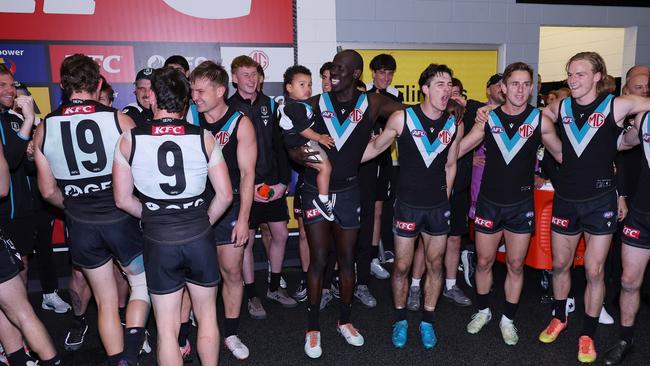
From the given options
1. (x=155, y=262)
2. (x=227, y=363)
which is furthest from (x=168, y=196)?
(x=227, y=363)

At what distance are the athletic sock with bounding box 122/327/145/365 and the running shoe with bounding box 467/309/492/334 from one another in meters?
2.21

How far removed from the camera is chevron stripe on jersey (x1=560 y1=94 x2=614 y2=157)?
2908 millimetres

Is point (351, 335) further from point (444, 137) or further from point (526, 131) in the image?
point (526, 131)

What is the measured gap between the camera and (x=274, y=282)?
13.3ft

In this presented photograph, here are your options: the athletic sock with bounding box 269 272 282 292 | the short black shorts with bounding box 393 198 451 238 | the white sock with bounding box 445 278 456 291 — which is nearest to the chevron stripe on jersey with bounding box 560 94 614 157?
the short black shorts with bounding box 393 198 451 238

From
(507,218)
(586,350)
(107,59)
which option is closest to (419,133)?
(507,218)

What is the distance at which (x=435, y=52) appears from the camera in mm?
5598

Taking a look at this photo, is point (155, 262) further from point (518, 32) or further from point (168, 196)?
point (518, 32)

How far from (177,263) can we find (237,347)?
1.13 metres

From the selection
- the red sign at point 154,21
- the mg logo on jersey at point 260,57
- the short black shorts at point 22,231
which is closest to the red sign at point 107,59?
the red sign at point 154,21

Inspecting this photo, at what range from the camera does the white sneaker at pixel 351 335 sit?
3.22 metres

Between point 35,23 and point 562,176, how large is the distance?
16.0ft

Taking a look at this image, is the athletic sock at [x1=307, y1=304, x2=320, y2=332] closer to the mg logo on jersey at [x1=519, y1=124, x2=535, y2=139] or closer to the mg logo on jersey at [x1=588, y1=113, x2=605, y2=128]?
the mg logo on jersey at [x1=519, y1=124, x2=535, y2=139]

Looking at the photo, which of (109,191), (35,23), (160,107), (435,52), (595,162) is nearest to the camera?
(160,107)
